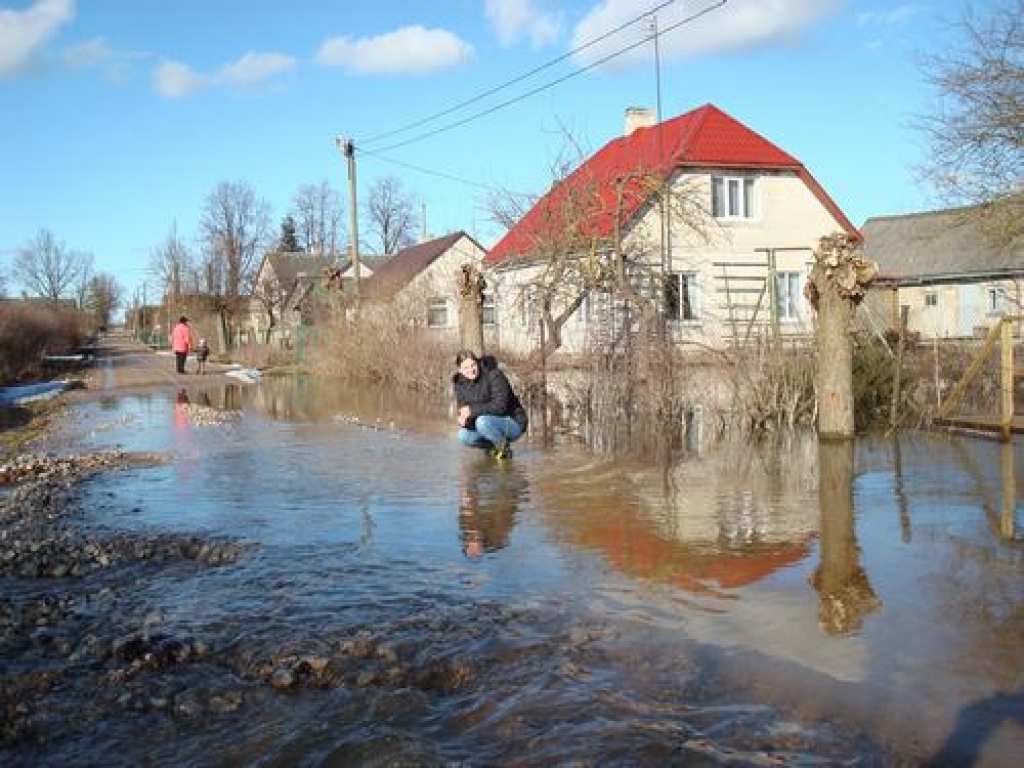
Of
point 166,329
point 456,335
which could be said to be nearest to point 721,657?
point 456,335

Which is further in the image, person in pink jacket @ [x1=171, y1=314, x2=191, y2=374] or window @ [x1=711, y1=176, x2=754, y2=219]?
person in pink jacket @ [x1=171, y1=314, x2=191, y2=374]

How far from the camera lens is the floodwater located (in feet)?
13.8

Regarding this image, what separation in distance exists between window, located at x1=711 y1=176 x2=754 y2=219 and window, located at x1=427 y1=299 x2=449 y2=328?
9.76m

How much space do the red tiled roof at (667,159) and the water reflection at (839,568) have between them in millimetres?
13996

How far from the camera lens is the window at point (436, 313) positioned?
26.6 m

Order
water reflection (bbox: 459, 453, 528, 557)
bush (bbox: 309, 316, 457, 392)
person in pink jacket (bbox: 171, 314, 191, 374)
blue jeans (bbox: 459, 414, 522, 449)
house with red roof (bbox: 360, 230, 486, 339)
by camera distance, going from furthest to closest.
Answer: person in pink jacket (bbox: 171, 314, 191, 374), house with red roof (bbox: 360, 230, 486, 339), bush (bbox: 309, 316, 457, 392), blue jeans (bbox: 459, 414, 522, 449), water reflection (bbox: 459, 453, 528, 557)

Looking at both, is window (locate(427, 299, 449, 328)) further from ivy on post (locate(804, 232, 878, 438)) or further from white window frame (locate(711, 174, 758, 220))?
ivy on post (locate(804, 232, 878, 438))

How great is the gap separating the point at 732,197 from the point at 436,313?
37.0 feet

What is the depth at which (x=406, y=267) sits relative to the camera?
4956 centimetres

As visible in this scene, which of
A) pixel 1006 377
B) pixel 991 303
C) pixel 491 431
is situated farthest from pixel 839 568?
pixel 991 303

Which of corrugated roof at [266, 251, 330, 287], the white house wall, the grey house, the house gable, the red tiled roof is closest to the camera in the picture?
the red tiled roof

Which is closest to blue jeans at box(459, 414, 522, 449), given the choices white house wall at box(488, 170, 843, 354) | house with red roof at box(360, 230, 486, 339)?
house with red roof at box(360, 230, 486, 339)

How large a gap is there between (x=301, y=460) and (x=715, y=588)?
7619 mm

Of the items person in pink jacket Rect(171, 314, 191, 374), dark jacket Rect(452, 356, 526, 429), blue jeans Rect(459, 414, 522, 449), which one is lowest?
blue jeans Rect(459, 414, 522, 449)
